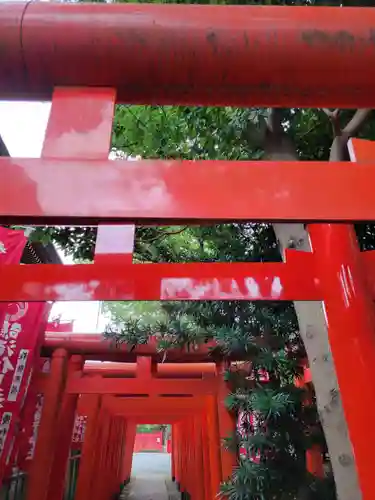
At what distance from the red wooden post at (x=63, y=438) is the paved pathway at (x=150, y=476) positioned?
831cm

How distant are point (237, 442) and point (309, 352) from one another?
188cm

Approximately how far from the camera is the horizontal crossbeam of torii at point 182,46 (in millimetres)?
1429

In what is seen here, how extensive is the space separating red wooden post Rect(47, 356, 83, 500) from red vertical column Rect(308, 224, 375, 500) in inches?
206

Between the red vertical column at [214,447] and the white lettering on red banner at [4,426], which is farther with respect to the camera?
the red vertical column at [214,447]

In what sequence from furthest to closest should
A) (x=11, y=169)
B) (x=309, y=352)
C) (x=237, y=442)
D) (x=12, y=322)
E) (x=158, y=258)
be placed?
(x=158, y=258) → (x=12, y=322) → (x=237, y=442) → (x=309, y=352) → (x=11, y=169)

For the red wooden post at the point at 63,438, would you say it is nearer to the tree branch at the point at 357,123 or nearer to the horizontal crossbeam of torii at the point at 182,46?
the tree branch at the point at 357,123

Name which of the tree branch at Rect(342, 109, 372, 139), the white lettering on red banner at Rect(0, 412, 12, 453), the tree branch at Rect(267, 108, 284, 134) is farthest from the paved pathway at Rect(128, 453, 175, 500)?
the tree branch at Rect(342, 109, 372, 139)

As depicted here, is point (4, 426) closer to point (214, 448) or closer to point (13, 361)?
point (13, 361)

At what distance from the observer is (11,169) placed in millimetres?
1390

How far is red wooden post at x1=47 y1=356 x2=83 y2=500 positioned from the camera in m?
6.08

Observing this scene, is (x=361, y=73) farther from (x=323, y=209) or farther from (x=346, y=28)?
(x=323, y=209)

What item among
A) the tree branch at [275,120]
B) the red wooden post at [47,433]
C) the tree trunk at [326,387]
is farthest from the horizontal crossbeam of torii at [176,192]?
the red wooden post at [47,433]

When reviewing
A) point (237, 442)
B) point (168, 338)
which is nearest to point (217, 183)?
point (168, 338)

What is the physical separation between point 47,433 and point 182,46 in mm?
5531
